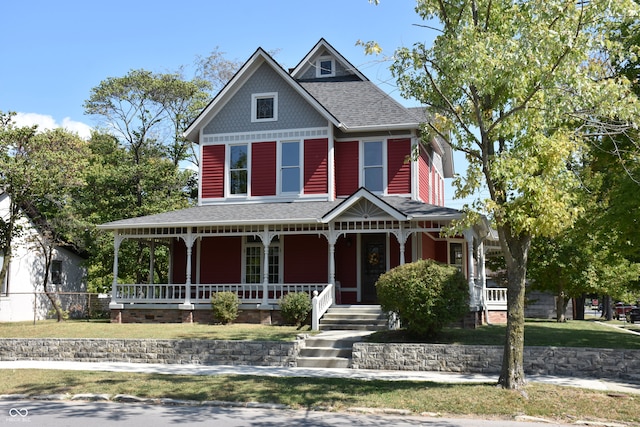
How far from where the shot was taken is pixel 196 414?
31.6ft

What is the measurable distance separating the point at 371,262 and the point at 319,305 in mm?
3938

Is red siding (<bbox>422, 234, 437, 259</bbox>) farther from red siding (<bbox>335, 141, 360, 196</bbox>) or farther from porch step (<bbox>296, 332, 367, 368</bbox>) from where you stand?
porch step (<bbox>296, 332, 367, 368</bbox>)

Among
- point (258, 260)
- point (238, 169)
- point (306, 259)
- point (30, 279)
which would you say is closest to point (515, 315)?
point (306, 259)

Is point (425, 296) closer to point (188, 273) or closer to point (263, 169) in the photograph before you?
point (188, 273)

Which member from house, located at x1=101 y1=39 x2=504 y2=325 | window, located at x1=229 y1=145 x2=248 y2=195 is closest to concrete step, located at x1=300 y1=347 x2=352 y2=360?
house, located at x1=101 y1=39 x2=504 y2=325

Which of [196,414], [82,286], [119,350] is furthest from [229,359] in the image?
[82,286]

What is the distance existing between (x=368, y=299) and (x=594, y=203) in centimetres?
796

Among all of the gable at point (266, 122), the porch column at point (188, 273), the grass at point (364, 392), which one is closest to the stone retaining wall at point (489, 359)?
the grass at point (364, 392)

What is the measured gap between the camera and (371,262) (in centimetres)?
2156

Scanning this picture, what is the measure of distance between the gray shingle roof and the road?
539 inches

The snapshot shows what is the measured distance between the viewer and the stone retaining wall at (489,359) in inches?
488

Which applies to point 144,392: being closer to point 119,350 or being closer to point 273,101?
point 119,350

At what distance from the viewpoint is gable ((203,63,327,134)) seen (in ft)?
74.3

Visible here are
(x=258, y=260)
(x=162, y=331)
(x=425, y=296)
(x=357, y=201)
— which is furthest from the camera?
(x=258, y=260)
